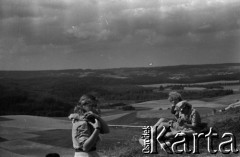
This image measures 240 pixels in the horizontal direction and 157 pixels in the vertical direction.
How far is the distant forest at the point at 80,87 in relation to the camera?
25.3ft

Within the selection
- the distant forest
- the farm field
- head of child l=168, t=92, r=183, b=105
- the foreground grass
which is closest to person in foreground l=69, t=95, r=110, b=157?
head of child l=168, t=92, r=183, b=105

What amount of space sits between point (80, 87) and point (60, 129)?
3.05ft

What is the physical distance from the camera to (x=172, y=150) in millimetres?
5680

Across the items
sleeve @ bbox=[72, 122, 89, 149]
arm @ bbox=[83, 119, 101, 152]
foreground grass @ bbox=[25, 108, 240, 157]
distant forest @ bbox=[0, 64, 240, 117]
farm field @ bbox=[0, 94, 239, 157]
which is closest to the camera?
arm @ bbox=[83, 119, 101, 152]

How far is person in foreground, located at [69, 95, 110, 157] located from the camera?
128 inches

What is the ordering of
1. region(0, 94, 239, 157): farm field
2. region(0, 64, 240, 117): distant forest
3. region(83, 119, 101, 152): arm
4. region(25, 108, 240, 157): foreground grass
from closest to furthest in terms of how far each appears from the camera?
region(83, 119, 101, 152): arm < region(25, 108, 240, 157): foreground grass < region(0, 94, 239, 157): farm field < region(0, 64, 240, 117): distant forest

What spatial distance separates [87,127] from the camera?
3375 mm

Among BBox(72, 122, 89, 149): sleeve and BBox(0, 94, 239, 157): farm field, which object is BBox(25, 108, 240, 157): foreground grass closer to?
BBox(0, 94, 239, 157): farm field

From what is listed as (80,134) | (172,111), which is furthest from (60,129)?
(80,134)

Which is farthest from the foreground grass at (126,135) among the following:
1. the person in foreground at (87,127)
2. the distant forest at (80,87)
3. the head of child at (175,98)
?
the person in foreground at (87,127)

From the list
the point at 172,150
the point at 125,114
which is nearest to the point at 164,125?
the point at 172,150

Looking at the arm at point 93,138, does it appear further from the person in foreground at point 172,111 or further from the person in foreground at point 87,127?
the person in foreground at point 172,111

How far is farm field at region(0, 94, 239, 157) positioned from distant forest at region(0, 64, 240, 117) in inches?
6.1

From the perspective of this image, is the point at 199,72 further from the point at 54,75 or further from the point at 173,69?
the point at 54,75
